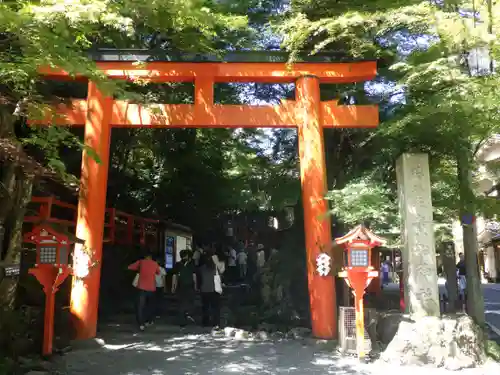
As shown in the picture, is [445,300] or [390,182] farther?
[445,300]

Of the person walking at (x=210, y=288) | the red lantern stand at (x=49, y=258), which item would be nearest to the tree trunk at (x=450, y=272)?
the person walking at (x=210, y=288)

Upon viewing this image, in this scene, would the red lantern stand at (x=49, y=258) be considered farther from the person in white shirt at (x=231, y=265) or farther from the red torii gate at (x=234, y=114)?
the person in white shirt at (x=231, y=265)

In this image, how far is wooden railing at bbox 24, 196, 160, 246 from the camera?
1043 cm

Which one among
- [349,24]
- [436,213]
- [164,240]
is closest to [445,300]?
[436,213]

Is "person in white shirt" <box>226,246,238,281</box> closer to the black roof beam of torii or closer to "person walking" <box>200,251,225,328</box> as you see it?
"person walking" <box>200,251,225,328</box>

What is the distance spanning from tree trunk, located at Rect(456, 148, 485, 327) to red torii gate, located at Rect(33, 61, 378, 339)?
2060 mm

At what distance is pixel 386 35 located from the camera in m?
10.6

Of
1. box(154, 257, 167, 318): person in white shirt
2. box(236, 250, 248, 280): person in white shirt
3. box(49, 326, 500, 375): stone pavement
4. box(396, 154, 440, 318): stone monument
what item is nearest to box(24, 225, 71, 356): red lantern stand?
box(49, 326, 500, 375): stone pavement

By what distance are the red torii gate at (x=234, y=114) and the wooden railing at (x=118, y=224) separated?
1.52 metres

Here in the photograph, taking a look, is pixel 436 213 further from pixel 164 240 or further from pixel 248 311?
pixel 164 240

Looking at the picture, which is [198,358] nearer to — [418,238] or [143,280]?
[143,280]

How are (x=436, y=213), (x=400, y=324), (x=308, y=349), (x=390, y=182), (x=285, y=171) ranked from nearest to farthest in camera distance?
(x=400, y=324) → (x=308, y=349) → (x=436, y=213) → (x=390, y=182) → (x=285, y=171)

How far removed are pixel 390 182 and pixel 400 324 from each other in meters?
3.63

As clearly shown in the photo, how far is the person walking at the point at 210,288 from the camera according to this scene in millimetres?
10289
